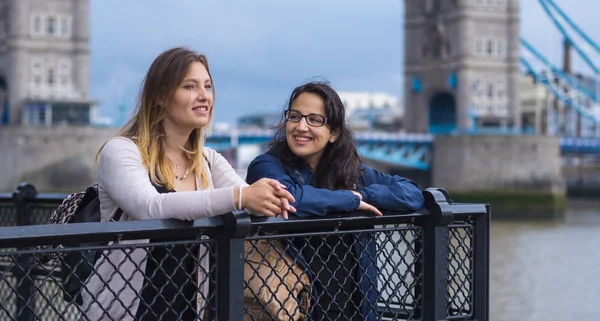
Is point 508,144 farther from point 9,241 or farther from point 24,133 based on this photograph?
point 9,241

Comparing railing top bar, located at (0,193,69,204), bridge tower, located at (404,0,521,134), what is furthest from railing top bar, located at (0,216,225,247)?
bridge tower, located at (404,0,521,134)

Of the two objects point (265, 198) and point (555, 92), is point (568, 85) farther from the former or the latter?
point (265, 198)

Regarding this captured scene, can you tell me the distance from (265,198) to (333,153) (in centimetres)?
62

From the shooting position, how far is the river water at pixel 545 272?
12.8 m

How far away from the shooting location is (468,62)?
4084cm

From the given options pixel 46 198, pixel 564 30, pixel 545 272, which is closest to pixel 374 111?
pixel 564 30

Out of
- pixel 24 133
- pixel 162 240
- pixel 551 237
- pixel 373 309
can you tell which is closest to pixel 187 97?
pixel 162 240

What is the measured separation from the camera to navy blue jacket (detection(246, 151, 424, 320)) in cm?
240

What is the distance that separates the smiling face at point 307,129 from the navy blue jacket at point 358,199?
6 cm

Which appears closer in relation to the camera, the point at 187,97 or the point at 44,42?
the point at 187,97

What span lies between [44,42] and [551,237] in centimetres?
2007

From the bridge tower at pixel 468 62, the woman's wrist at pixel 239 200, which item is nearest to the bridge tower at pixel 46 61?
the bridge tower at pixel 468 62

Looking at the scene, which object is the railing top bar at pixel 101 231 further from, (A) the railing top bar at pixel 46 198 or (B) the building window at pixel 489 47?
(B) the building window at pixel 489 47

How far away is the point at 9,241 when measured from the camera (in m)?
1.82
